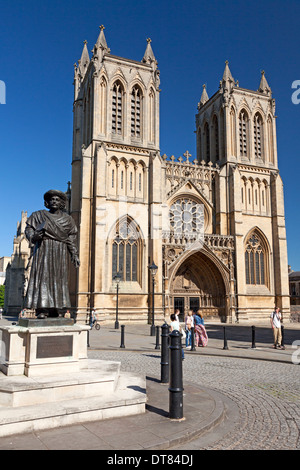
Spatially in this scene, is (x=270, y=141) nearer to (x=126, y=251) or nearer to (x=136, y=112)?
(x=136, y=112)

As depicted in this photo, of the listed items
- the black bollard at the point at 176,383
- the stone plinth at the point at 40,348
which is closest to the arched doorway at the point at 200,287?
the stone plinth at the point at 40,348

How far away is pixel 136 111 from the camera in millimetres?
31812

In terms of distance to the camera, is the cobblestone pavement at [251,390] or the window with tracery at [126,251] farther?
the window with tracery at [126,251]

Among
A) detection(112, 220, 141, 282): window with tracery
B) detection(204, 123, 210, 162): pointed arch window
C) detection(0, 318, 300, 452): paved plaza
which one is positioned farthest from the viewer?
detection(204, 123, 210, 162): pointed arch window

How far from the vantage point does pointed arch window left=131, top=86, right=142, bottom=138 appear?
103 ft

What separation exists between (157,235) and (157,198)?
316cm

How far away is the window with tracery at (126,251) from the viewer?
28.3m

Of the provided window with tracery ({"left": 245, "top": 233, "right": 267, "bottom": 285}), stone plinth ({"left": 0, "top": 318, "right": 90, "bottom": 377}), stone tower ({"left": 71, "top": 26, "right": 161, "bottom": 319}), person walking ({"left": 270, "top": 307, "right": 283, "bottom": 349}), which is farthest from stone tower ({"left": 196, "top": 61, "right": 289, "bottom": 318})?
stone plinth ({"left": 0, "top": 318, "right": 90, "bottom": 377})

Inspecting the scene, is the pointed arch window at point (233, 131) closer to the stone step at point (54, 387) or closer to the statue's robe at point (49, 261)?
the statue's robe at point (49, 261)

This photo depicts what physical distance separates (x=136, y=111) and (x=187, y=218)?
10519 mm

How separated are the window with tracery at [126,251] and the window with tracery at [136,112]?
27.0 ft

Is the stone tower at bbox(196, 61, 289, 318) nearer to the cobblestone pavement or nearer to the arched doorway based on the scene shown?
the arched doorway

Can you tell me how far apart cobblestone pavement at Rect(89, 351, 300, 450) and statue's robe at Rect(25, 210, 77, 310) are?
3378 millimetres
